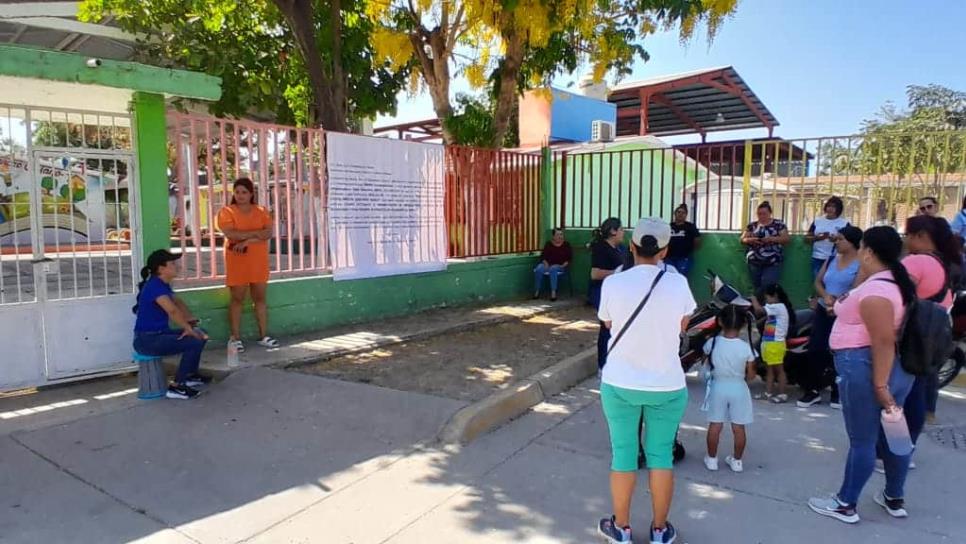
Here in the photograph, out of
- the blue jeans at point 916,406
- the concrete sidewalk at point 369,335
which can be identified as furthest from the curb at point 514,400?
the blue jeans at point 916,406

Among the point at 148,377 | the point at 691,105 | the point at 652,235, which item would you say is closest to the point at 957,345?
the point at 652,235

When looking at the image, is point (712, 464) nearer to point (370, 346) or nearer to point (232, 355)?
point (370, 346)

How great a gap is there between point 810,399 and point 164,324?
5.50m

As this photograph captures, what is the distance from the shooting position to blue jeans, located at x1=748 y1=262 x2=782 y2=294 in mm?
8500

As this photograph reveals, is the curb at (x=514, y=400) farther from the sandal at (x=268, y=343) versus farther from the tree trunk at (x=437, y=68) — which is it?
the tree trunk at (x=437, y=68)

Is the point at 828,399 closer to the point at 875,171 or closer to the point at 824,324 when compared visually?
the point at 824,324

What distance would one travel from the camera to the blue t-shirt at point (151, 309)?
501 centimetres

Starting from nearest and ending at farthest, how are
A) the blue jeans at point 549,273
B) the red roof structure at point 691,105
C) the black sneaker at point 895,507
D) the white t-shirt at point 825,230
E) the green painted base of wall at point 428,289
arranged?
the black sneaker at point 895,507
the green painted base of wall at point 428,289
the white t-shirt at point 825,230
the blue jeans at point 549,273
the red roof structure at point 691,105

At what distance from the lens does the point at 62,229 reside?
5453 millimetres

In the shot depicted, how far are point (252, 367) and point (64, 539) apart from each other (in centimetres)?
263

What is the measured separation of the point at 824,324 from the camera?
544 centimetres

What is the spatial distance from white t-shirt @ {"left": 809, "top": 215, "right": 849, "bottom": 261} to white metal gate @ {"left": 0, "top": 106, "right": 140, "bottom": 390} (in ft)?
25.9

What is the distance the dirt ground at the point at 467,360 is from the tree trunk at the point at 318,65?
3030mm

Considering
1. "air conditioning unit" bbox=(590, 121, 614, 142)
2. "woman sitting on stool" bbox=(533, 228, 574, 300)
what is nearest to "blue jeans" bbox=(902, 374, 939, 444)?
"woman sitting on stool" bbox=(533, 228, 574, 300)
